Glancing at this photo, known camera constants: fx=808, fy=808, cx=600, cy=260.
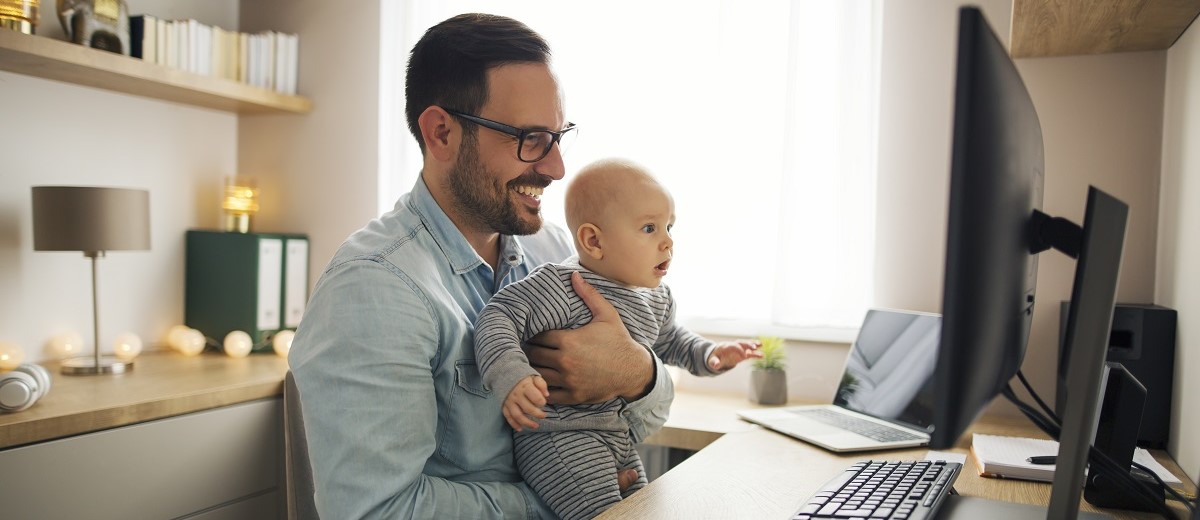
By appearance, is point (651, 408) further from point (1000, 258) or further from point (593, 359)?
point (1000, 258)

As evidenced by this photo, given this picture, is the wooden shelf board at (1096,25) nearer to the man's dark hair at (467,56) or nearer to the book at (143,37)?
the man's dark hair at (467,56)

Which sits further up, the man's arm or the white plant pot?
the man's arm

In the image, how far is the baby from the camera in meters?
1.31

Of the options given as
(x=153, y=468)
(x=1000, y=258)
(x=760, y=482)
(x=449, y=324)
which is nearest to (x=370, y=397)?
(x=449, y=324)

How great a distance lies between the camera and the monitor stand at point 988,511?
3.52 ft

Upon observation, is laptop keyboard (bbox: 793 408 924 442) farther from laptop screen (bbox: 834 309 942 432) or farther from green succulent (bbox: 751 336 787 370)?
green succulent (bbox: 751 336 787 370)

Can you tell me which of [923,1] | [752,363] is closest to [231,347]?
[752,363]

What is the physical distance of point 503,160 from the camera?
150 centimetres

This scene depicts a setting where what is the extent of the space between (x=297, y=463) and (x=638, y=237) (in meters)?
0.76

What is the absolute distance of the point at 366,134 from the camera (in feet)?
10.5

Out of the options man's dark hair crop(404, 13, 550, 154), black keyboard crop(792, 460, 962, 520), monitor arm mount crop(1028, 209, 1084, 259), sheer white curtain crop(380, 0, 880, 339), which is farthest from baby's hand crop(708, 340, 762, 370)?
sheer white curtain crop(380, 0, 880, 339)

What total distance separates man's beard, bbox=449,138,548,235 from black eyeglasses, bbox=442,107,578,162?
0.12ft

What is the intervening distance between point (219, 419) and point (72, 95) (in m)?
1.35

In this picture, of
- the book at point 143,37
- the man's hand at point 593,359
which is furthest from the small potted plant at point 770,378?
the book at point 143,37
